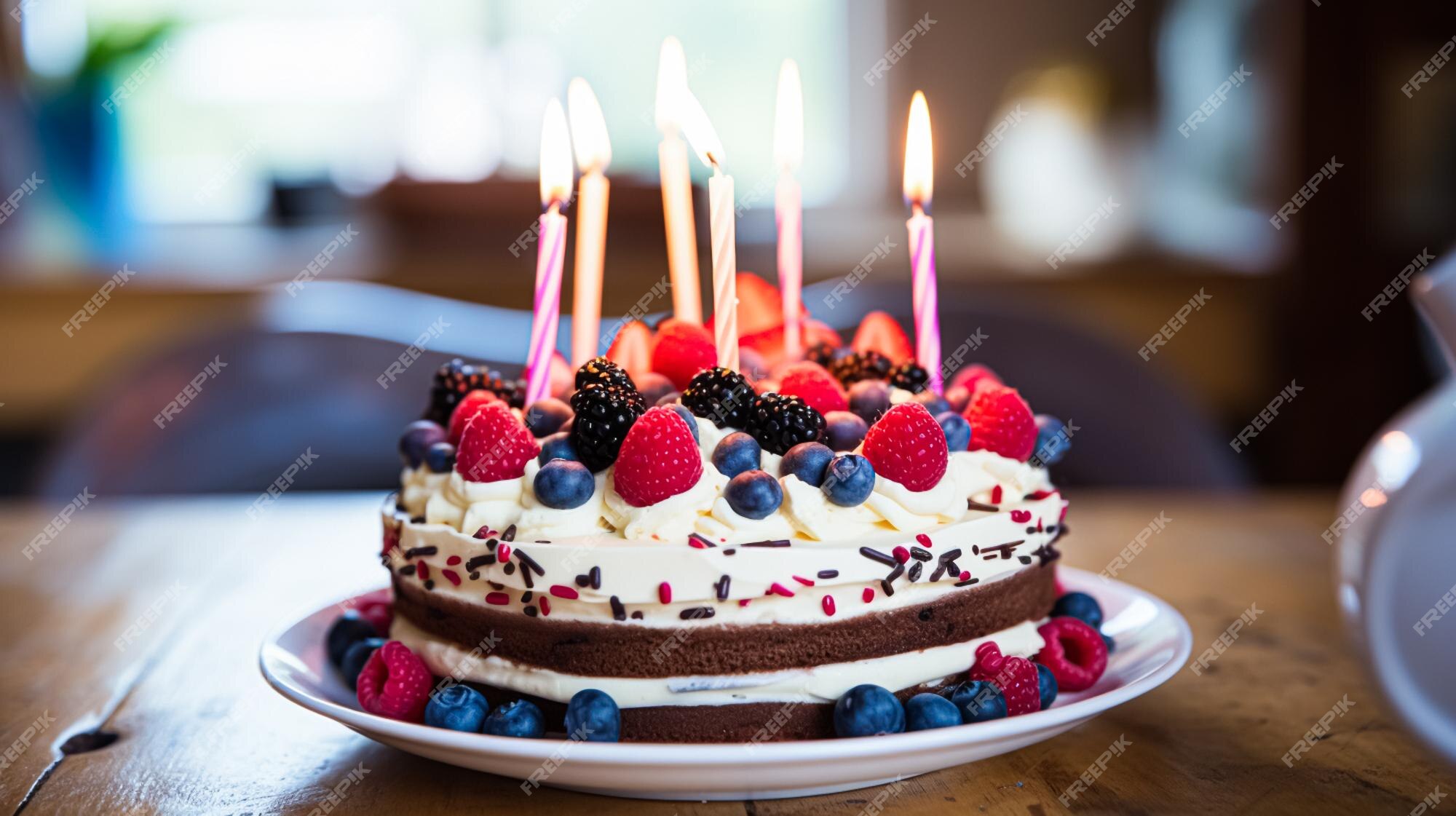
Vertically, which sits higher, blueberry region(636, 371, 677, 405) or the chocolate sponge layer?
blueberry region(636, 371, 677, 405)

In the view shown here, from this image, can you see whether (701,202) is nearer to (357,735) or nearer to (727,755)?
(357,735)

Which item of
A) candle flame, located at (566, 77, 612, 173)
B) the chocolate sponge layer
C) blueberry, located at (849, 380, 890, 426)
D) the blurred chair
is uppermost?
candle flame, located at (566, 77, 612, 173)

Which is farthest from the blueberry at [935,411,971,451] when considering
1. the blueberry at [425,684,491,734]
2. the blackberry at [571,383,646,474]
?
the blueberry at [425,684,491,734]

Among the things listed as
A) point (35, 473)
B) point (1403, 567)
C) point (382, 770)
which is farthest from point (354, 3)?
point (1403, 567)

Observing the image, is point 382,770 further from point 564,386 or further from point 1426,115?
point 1426,115

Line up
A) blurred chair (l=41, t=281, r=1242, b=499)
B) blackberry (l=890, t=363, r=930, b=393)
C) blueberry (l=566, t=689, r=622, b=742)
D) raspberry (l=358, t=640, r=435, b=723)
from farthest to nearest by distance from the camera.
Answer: blurred chair (l=41, t=281, r=1242, b=499) → blackberry (l=890, t=363, r=930, b=393) → raspberry (l=358, t=640, r=435, b=723) → blueberry (l=566, t=689, r=622, b=742)

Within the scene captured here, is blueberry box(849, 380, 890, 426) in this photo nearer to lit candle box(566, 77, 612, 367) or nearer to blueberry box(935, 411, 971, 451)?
blueberry box(935, 411, 971, 451)

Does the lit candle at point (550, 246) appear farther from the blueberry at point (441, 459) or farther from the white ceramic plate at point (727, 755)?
the white ceramic plate at point (727, 755)
